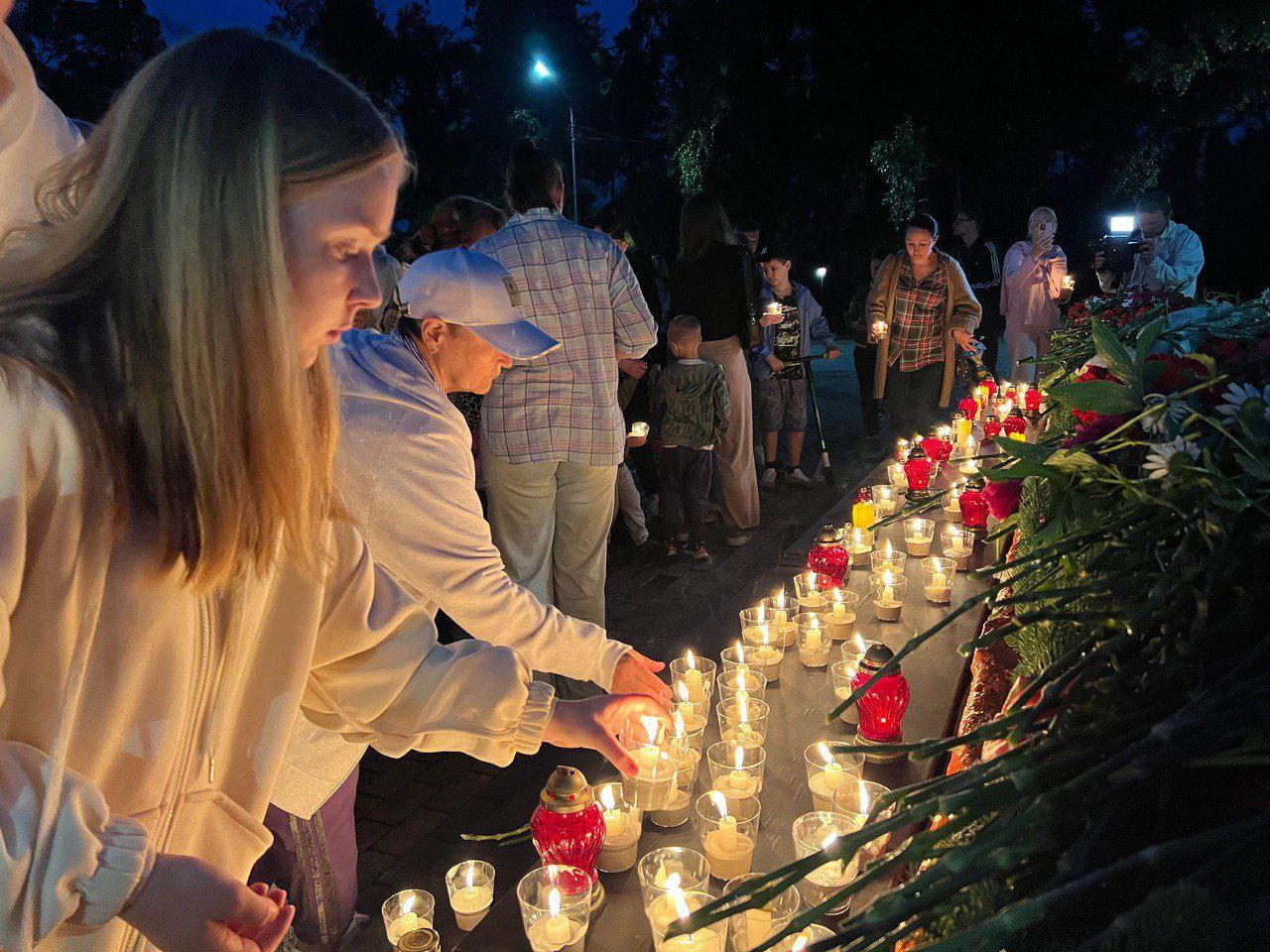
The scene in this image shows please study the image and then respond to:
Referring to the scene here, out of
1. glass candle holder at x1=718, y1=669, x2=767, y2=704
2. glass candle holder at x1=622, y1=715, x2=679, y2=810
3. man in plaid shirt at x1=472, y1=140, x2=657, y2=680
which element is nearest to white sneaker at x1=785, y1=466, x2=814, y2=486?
man in plaid shirt at x1=472, y1=140, x2=657, y2=680

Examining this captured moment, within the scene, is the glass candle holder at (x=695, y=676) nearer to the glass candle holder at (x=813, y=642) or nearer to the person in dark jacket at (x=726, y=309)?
the glass candle holder at (x=813, y=642)

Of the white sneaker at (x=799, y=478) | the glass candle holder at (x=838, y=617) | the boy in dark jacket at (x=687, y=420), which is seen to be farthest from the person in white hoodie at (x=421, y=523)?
the white sneaker at (x=799, y=478)

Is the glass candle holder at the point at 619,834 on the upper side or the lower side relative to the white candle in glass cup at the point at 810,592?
lower

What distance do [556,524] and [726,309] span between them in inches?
108

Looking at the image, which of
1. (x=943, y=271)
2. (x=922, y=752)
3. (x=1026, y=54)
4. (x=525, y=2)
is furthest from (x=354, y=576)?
(x=525, y=2)

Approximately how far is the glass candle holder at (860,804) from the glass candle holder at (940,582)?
4.30ft

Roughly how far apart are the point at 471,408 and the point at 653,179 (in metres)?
16.9

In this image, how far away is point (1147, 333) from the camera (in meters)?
1.48

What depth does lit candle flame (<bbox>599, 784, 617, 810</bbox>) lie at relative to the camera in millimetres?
1896

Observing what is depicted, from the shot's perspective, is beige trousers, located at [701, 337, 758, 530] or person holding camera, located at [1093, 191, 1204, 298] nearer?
beige trousers, located at [701, 337, 758, 530]

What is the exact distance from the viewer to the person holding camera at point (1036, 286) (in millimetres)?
9203

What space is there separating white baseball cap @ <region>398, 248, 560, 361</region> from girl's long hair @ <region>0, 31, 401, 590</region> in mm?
1199

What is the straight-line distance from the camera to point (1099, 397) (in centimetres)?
143

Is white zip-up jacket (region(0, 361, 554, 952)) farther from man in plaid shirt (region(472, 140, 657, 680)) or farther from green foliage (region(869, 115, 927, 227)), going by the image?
green foliage (region(869, 115, 927, 227))
